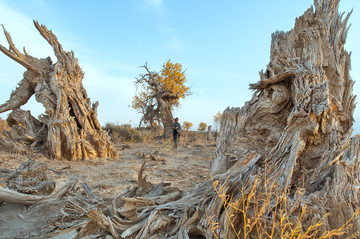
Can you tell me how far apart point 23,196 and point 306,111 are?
3.94 metres

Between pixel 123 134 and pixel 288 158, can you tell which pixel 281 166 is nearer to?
pixel 288 158

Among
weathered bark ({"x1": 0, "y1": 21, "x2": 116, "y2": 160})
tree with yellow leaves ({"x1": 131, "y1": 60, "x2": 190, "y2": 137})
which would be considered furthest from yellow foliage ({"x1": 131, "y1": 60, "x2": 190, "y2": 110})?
weathered bark ({"x1": 0, "y1": 21, "x2": 116, "y2": 160})

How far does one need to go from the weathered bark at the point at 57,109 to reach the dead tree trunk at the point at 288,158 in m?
5.19

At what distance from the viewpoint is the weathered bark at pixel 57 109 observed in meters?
6.75

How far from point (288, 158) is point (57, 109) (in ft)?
22.2

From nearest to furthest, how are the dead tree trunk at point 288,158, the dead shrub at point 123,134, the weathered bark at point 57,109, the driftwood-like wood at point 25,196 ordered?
the dead tree trunk at point 288,158 → the driftwood-like wood at point 25,196 → the weathered bark at point 57,109 → the dead shrub at point 123,134

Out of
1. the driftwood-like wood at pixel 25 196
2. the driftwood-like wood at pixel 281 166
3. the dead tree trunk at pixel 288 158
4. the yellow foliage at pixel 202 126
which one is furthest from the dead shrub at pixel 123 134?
the dead tree trunk at pixel 288 158

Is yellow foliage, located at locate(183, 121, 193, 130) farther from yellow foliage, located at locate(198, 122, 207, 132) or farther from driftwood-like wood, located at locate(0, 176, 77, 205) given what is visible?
driftwood-like wood, located at locate(0, 176, 77, 205)

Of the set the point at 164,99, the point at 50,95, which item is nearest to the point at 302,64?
Answer: the point at 50,95

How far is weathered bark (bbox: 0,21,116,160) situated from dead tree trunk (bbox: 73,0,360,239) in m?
5.19

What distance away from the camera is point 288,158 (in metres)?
2.36

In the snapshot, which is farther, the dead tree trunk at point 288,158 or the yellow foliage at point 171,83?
the yellow foliage at point 171,83

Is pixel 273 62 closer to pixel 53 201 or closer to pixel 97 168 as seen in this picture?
pixel 53 201

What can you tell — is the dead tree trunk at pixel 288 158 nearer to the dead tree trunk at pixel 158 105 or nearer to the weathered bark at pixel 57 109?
the weathered bark at pixel 57 109
